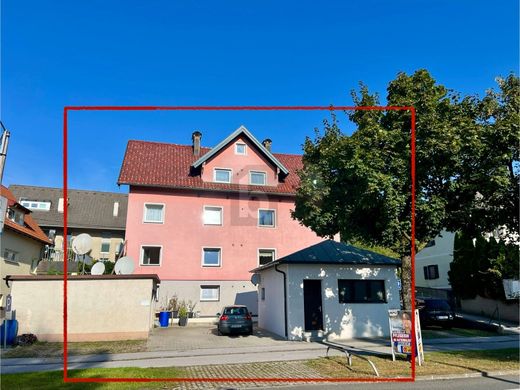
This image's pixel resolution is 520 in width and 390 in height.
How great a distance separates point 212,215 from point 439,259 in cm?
2417

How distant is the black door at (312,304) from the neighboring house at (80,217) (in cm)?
2721

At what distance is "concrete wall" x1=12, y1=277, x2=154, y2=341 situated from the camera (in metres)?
18.3

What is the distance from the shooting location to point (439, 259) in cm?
3950

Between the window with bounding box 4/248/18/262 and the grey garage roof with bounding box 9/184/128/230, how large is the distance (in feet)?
44.2

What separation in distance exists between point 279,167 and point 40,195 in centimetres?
2817

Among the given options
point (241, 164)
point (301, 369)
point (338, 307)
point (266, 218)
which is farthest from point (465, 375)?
point (241, 164)

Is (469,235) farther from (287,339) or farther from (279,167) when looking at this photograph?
(279,167)

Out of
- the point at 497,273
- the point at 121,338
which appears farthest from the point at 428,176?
the point at 497,273

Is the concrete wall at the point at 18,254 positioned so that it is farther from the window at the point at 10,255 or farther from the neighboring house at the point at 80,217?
the neighboring house at the point at 80,217

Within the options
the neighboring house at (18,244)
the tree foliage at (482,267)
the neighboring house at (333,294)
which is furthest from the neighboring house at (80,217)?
the tree foliage at (482,267)

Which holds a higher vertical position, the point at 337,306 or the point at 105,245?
the point at 105,245

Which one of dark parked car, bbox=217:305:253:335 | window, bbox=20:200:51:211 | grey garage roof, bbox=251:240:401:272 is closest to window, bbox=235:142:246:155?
grey garage roof, bbox=251:240:401:272

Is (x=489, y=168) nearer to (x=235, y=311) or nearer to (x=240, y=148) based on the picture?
(x=235, y=311)

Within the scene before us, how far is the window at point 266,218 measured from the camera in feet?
102
